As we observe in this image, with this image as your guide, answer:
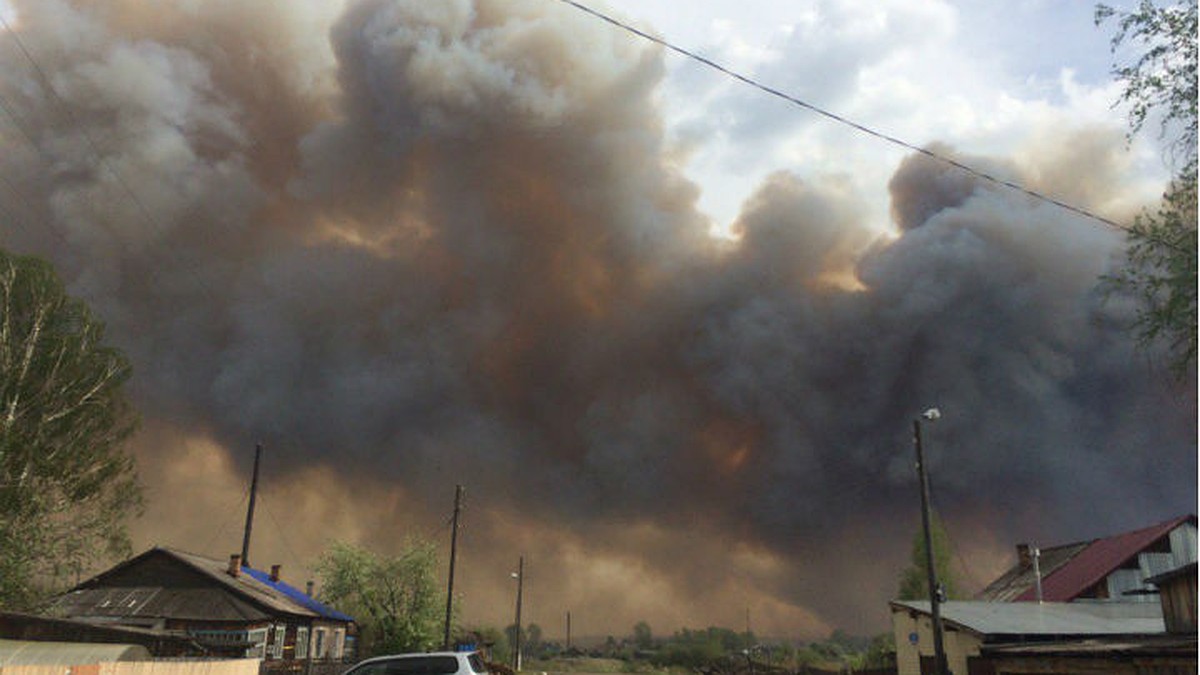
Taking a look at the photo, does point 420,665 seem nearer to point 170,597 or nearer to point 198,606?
point 198,606

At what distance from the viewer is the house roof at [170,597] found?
39.6 meters

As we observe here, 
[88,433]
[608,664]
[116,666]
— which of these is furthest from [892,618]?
[608,664]

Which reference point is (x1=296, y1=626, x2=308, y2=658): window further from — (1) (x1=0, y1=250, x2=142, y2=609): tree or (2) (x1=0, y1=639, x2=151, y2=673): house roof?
(2) (x1=0, y1=639, x2=151, y2=673): house roof

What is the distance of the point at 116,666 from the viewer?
15.1 m

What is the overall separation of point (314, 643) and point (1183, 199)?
4670 cm

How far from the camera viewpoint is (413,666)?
66.4 feet

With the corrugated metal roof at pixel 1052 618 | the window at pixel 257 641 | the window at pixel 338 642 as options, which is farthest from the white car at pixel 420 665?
the window at pixel 338 642

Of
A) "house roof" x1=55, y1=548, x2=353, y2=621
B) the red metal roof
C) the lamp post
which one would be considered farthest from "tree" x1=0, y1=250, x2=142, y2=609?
the red metal roof

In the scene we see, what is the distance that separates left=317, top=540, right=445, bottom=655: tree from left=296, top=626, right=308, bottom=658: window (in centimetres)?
610

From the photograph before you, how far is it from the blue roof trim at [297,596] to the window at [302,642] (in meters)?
1.62

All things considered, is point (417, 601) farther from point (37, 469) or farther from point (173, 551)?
point (37, 469)

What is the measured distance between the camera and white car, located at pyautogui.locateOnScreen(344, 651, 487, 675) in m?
20.2

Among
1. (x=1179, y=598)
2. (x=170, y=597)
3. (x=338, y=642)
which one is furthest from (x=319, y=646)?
(x=1179, y=598)

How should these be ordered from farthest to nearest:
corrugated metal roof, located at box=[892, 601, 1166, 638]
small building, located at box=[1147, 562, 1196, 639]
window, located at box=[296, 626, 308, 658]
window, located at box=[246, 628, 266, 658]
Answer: window, located at box=[296, 626, 308, 658] → window, located at box=[246, 628, 266, 658] → corrugated metal roof, located at box=[892, 601, 1166, 638] → small building, located at box=[1147, 562, 1196, 639]
